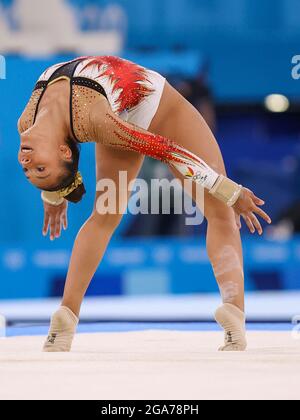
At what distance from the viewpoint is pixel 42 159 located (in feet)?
7.63

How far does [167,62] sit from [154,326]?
115 inches

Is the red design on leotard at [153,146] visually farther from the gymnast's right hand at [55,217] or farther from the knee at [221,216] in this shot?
the gymnast's right hand at [55,217]

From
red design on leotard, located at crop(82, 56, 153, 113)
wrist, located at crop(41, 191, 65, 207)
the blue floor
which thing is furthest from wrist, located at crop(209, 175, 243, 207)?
the blue floor

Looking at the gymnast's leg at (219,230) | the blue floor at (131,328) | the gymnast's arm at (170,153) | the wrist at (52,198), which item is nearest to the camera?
the gymnast's arm at (170,153)

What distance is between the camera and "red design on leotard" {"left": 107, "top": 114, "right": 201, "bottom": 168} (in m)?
2.30

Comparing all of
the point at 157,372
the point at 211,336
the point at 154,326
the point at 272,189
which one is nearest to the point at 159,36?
the point at 272,189

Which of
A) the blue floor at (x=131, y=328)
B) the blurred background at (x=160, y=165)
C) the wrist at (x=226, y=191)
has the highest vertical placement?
the blurred background at (x=160, y=165)

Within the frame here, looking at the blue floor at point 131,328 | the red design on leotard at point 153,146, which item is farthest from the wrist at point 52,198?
the blue floor at point 131,328

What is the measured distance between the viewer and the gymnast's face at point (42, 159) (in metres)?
2.32

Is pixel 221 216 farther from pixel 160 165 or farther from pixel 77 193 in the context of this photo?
pixel 160 165

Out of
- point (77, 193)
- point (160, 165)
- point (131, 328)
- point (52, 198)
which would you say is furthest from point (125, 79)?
point (160, 165)

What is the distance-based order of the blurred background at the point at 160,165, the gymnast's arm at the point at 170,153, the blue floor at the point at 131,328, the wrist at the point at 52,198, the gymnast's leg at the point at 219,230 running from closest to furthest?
the gymnast's arm at the point at 170,153, the gymnast's leg at the point at 219,230, the wrist at the point at 52,198, the blue floor at the point at 131,328, the blurred background at the point at 160,165

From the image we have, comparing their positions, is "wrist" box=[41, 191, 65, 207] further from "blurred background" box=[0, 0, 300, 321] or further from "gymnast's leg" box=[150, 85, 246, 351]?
"blurred background" box=[0, 0, 300, 321]
